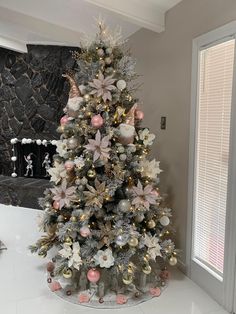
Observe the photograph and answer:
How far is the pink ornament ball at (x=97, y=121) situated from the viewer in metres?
2.11

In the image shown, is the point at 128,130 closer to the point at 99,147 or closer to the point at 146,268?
the point at 99,147

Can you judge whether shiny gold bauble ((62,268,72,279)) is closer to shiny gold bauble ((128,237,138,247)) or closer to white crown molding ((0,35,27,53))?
shiny gold bauble ((128,237,138,247))

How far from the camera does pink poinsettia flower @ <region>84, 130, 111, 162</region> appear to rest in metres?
2.09

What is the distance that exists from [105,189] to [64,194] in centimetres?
32

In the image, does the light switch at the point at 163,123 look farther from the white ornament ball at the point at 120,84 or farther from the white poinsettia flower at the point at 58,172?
the white poinsettia flower at the point at 58,172

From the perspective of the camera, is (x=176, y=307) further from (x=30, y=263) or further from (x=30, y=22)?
(x=30, y=22)

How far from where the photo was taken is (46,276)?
2.57m

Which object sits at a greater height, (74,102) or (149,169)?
(74,102)

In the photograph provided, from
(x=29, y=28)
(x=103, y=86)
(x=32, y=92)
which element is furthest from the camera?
(x=32, y=92)

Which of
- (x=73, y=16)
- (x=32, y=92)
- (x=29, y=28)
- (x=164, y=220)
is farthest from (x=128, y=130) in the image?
(x=32, y=92)

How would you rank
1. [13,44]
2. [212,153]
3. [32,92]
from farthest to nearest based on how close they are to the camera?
[32,92] → [13,44] → [212,153]

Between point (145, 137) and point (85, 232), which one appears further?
point (145, 137)

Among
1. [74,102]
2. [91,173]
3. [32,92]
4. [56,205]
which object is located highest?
[32,92]

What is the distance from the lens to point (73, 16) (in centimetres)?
346
